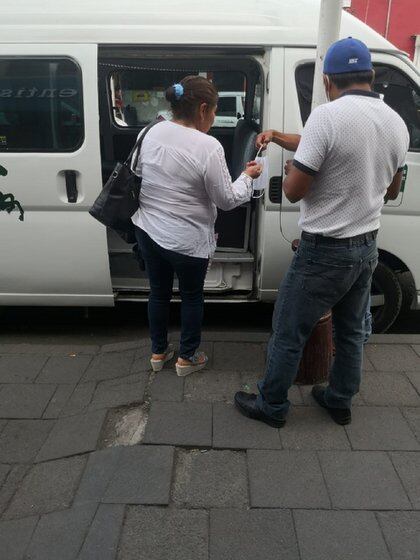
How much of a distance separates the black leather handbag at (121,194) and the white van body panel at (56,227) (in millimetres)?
667

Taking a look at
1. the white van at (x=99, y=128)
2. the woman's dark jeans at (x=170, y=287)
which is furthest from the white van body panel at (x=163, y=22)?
the woman's dark jeans at (x=170, y=287)

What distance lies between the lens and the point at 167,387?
2.89 meters

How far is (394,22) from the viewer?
627 inches

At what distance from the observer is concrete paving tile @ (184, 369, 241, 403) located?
111 inches

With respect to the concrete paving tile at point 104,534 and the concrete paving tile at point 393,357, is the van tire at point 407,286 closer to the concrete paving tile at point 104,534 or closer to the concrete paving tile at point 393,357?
the concrete paving tile at point 393,357

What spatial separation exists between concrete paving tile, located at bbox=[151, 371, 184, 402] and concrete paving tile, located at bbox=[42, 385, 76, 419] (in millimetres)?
512

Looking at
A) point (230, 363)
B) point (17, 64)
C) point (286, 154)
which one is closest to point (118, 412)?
point (230, 363)

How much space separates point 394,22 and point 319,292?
656 inches

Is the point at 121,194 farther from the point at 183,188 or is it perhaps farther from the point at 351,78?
the point at 351,78

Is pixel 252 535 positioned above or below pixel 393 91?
below

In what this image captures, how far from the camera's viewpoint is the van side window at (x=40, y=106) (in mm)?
3309

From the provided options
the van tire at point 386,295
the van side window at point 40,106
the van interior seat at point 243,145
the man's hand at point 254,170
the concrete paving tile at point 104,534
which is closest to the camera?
the concrete paving tile at point 104,534

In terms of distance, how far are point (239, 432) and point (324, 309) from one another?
29.1 inches

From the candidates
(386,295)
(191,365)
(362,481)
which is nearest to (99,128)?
(191,365)
